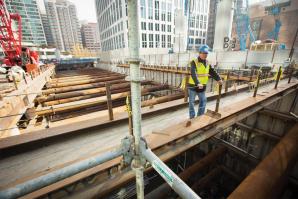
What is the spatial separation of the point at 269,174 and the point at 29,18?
411 feet

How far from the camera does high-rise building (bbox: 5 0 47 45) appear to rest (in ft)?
279

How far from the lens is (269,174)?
2922 millimetres

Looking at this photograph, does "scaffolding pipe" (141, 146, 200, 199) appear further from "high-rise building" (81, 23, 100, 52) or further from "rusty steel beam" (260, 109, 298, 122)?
"high-rise building" (81, 23, 100, 52)

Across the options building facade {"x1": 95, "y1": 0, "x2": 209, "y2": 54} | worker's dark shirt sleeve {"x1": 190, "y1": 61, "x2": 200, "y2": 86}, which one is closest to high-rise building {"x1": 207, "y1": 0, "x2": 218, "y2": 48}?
building facade {"x1": 95, "y1": 0, "x2": 209, "y2": 54}

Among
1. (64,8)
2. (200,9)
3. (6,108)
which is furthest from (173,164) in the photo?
(64,8)

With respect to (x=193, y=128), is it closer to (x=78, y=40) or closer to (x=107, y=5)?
(x=107, y=5)

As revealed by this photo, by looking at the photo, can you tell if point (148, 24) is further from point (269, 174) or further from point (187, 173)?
point (269, 174)

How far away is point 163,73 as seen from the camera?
1805cm

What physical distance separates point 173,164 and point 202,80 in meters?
6.24

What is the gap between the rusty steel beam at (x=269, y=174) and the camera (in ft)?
8.18

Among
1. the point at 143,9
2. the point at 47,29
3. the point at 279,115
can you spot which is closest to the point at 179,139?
the point at 279,115

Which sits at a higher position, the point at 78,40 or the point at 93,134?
the point at 78,40

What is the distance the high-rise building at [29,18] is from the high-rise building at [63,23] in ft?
64.7

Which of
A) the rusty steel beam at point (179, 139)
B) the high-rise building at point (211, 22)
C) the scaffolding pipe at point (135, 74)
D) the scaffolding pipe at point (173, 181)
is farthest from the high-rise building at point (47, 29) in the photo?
the scaffolding pipe at point (173, 181)
